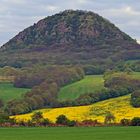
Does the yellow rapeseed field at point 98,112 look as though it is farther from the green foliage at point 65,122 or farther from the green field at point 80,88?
the green field at point 80,88

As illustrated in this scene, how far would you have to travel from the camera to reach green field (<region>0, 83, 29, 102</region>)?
16062 centimetres

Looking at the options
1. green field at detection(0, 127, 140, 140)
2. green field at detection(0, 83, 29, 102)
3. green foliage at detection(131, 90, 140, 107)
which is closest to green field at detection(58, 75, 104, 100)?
green field at detection(0, 83, 29, 102)

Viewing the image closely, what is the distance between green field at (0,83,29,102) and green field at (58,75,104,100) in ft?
41.9

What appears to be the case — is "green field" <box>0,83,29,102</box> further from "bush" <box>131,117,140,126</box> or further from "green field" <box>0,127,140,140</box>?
"green field" <box>0,127,140,140</box>

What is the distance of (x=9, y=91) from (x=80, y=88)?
22480 mm

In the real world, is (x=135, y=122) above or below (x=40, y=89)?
below

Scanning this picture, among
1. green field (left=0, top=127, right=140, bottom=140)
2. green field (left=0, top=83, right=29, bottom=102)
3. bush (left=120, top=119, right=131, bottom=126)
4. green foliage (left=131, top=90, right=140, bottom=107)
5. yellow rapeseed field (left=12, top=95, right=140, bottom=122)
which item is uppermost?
green field (left=0, top=83, right=29, bottom=102)

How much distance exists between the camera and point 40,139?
62656 mm

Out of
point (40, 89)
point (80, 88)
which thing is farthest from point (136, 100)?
point (80, 88)

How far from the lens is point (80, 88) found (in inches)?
6658

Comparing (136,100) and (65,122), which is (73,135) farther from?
(136,100)

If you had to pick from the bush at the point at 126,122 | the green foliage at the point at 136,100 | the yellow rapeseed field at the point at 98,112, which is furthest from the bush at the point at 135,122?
the green foliage at the point at 136,100

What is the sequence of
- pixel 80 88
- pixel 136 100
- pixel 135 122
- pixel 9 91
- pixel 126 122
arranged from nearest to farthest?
1. pixel 135 122
2. pixel 126 122
3. pixel 136 100
4. pixel 80 88
5. pixel 9 91

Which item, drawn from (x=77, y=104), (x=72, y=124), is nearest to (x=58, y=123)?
(x=72, y=124)
